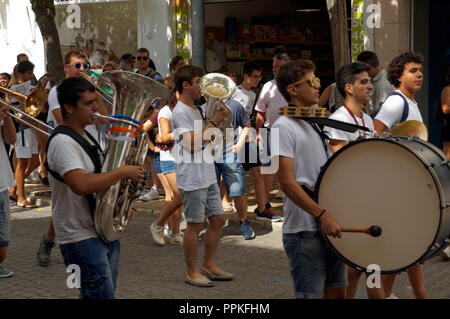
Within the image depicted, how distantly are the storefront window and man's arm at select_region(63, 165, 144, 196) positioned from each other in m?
12.1

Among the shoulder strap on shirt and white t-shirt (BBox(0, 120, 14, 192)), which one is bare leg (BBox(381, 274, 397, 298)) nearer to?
the shoulder strap on shirt

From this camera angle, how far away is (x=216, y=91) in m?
6.22

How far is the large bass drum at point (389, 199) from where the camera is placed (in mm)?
3873

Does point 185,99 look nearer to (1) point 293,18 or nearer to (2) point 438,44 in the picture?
(2) point 438,44

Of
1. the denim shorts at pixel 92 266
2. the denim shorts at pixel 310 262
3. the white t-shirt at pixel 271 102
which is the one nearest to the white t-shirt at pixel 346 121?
the denim shorts at pixel 310 262

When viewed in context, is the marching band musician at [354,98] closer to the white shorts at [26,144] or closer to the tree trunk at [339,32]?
the tree trunk at [339,32]

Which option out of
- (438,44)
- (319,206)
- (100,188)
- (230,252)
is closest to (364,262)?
(319,206)

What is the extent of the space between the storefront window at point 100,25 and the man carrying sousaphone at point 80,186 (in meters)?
11.8

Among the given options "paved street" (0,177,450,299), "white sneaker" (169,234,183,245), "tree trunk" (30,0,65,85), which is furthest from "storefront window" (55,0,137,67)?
"white sneaker" (169,234,183,245)

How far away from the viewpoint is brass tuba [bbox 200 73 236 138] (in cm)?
610

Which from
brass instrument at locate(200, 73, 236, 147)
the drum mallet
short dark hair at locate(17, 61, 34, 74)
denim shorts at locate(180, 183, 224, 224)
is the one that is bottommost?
denim shorts at locate(180, 183, 224, 224)

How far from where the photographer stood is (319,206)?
158 inches

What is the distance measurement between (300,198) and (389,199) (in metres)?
0.48

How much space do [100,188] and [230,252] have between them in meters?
3.71
